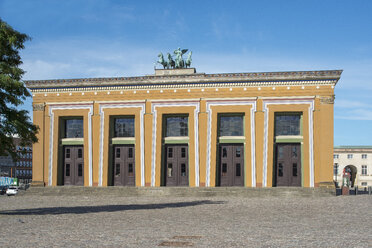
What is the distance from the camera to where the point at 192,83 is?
124 feet

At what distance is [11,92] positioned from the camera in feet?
68.2

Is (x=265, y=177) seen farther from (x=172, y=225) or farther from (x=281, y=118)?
(x=172, y=225)

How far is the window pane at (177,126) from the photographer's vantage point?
126 ft

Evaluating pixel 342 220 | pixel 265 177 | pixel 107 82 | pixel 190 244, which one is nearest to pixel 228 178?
pixel 265 177

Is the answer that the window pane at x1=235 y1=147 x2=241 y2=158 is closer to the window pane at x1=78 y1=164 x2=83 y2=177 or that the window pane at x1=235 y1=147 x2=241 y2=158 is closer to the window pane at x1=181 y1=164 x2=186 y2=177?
the window pane at x1=181 y1=164 x2=186 y2=177

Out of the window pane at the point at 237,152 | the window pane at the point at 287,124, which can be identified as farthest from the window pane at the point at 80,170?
the window pane at the point at 287,124

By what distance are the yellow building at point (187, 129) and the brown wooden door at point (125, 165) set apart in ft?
0.28

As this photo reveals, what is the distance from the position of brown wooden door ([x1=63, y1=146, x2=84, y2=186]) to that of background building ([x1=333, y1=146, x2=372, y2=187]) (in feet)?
216

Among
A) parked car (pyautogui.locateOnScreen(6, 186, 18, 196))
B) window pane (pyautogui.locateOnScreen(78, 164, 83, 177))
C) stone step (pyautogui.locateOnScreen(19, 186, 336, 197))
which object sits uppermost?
window pane (pyautogui.locateOnScreen(78, 164, 83, 177))

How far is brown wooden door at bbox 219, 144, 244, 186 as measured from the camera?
37156 mm

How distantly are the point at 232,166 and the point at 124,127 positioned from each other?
9.87m

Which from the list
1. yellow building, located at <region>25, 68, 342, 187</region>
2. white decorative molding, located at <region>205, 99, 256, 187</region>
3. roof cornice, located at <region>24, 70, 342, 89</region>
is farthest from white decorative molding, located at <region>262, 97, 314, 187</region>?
roof cornice, located at <region>24, 70, 342, 89</region>

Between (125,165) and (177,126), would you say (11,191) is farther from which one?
(177,126)

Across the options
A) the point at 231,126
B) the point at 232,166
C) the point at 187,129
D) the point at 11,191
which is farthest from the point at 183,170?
the point at 11,191
